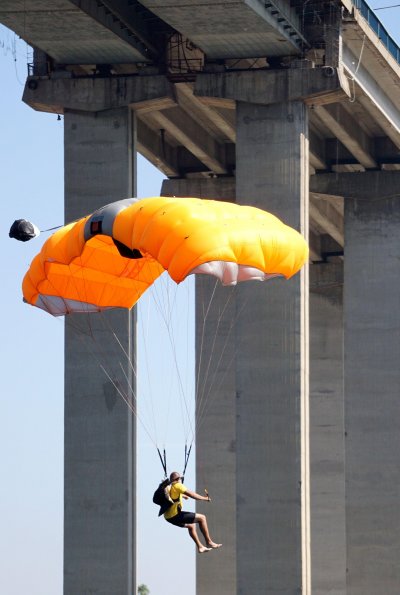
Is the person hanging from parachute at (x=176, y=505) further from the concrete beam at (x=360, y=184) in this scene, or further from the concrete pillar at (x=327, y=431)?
the concrete pillar at (x=327, y=431)

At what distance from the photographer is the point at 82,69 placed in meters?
62.9

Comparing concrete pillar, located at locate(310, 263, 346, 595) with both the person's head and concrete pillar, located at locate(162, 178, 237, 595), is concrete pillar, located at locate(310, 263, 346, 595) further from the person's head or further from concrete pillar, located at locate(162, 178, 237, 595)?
the person's head

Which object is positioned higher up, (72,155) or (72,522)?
(72,155)

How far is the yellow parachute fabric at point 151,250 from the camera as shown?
4997cm

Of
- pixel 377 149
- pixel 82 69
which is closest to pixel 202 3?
pixel 82 69

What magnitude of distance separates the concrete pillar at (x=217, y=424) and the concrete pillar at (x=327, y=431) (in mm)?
12687

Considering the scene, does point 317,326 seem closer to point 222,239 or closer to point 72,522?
point 72,522

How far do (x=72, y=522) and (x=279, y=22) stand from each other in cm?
1417

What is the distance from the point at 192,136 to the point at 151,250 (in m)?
20.3

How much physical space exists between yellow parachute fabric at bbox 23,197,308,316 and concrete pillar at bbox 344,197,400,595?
18836 millimetres

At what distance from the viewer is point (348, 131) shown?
7106cm

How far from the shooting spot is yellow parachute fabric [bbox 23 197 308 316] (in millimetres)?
49969

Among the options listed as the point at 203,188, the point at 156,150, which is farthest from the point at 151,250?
the point at 203,188

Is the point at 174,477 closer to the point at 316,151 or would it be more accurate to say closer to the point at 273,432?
the point at 273,432
